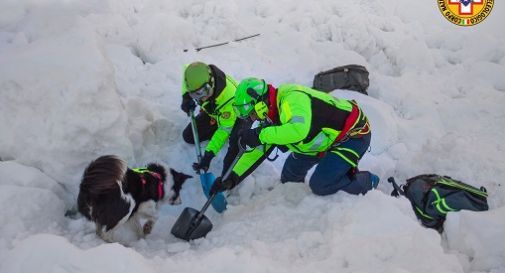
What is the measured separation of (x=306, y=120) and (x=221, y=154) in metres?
1.77

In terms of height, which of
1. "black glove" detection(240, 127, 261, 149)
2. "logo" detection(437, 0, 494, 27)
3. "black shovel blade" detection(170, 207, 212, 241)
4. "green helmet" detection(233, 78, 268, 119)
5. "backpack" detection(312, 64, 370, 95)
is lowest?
"black shovel blade" detection(170, 207, 212, 241)

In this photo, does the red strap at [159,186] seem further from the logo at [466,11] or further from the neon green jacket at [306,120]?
the logo at [466,11]

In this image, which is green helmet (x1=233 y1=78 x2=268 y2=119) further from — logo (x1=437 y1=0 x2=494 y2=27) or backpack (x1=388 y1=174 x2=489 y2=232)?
logo (x1=437 y1=0 x2=494 y2=27)

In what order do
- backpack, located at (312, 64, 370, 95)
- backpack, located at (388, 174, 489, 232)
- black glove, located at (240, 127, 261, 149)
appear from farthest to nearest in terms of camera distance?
backpack, located at (312, 64, 370, 95), backpack, located at (388, 174, 489, 232), black glove, located at (240, 127, 261, 149)

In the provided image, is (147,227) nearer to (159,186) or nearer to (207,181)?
(159,186)

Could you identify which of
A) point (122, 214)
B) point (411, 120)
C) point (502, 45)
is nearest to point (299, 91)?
point (122, 214)

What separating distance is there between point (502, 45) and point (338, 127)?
550 centimetres

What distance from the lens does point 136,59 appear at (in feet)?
19.2

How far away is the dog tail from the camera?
9.61ft

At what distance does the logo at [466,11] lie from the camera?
26.8 feet

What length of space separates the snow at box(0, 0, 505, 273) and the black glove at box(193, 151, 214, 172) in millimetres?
263

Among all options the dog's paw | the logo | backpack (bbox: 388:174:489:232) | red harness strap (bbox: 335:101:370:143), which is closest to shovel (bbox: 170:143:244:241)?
the dog's paw

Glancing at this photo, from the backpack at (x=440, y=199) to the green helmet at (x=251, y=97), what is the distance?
1.96m

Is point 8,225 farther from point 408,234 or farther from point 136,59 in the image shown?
point 136,59
